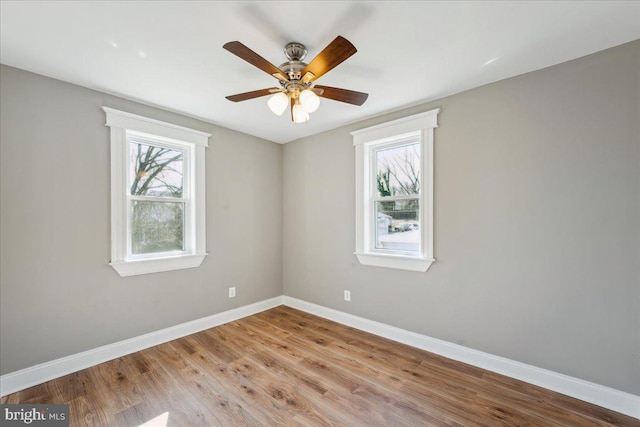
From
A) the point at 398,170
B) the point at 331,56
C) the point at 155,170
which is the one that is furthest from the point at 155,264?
the point at 398,170

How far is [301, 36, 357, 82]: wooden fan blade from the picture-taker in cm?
144

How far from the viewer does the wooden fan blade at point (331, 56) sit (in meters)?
1.44

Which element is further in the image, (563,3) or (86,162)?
(86,162)

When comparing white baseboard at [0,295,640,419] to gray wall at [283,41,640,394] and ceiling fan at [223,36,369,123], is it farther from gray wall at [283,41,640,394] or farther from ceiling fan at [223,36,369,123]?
ceiling fan at [223,36,369,123]

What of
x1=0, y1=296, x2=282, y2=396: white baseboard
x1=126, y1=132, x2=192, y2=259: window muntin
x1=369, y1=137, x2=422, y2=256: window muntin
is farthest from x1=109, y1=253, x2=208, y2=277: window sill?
x1=369, y1=137, x2=422, y2=256: window muntin

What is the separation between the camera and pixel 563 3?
1.51 metres

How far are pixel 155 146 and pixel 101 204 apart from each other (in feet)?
2.67

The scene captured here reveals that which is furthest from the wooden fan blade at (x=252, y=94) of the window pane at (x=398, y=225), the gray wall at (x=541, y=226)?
the window pane at (x=398, y=225)

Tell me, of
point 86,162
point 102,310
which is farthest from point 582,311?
point 86,162

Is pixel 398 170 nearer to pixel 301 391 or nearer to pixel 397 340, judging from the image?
pixel 397 340

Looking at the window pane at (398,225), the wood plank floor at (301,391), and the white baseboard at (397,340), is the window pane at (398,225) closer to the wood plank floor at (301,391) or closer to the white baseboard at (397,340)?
the white baseboard at (397,340)

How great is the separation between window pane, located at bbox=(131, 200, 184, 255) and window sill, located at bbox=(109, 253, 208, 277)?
0.15 m

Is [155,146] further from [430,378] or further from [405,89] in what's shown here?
[430,378]

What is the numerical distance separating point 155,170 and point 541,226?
3.65 m
